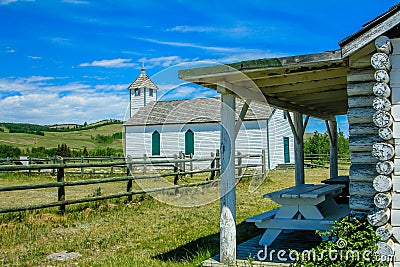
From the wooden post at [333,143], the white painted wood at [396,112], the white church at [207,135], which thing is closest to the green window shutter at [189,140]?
the white church at [207,135]

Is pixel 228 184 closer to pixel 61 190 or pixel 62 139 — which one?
pixel 61 190

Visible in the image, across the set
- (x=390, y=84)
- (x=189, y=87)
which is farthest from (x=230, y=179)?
(x=390, y=84)

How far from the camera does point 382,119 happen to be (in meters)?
4.50

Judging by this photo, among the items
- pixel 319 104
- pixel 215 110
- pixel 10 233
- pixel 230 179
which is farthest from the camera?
pixel 215 110

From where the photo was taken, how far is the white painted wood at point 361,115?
4.98m

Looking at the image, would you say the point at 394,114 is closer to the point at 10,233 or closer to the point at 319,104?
the point at 319,104

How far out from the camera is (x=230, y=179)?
5824 millimetres

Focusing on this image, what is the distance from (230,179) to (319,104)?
4.15m

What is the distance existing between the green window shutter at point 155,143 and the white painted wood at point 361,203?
73.7ft

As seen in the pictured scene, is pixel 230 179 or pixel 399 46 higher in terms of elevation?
pixel 399 46

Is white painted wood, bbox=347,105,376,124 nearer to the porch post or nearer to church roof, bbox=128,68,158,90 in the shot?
the porch post

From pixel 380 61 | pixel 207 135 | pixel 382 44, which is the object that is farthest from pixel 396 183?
pixel 207 135

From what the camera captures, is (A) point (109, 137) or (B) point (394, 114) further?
(A) point (109, 137)

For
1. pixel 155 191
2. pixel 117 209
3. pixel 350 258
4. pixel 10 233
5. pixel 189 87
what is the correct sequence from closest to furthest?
pixel 350 258 < pixel 189 87 < pixel 10 233 < pixel 117 209 < pixel 155 191
